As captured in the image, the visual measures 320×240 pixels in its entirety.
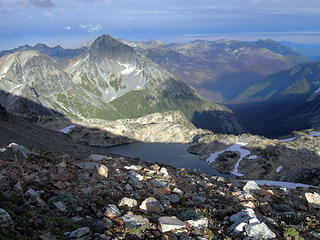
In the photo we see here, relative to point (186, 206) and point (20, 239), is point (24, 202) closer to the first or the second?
point (20, 239)

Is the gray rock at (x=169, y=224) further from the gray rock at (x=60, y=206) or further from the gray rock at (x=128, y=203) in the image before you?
the gray rock at (x=60, y=206)

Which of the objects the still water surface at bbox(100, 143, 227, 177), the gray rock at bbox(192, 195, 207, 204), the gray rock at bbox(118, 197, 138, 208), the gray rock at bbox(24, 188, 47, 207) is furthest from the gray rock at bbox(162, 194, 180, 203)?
the still water surface at bbox(100, 143, 227, 177)

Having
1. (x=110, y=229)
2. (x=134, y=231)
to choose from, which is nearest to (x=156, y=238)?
(x=134, y=231)

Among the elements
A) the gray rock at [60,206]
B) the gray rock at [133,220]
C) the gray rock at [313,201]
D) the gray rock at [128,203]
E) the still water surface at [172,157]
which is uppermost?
the gray rock at [60,206]

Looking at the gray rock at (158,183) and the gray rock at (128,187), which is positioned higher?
the gray rock at (128,187)

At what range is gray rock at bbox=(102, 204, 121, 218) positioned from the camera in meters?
14.6

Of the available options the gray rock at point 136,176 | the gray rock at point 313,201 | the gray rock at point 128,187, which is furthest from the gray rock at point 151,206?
the gray rock at point 313,201

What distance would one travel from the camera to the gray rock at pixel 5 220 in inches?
460

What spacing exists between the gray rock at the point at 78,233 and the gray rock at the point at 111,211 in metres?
2.15

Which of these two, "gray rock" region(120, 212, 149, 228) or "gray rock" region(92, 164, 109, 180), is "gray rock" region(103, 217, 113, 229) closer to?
"gray rock" region(120, 212, 149, 228)

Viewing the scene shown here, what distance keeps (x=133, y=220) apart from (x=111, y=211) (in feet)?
4.28

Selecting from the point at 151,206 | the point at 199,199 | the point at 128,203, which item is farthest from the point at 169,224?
the point at 199,199

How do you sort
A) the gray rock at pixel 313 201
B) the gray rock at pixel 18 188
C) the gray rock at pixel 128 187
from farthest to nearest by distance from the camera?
the gray rock at pixel 313 201, the gray rock at pixel 128 187, the gray rock at pixel 18 188

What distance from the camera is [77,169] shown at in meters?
24.2
